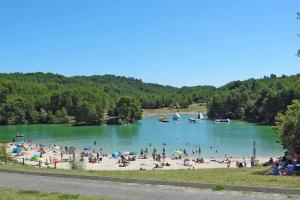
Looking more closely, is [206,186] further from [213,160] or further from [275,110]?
[275,110]

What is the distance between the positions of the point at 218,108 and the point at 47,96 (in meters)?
66.3

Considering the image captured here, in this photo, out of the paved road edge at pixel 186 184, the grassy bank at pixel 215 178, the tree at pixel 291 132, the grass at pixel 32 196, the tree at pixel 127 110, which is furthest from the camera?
the tree at pixel 127 110

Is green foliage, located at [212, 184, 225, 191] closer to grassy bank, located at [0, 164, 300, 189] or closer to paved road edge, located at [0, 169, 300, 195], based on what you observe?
paved road edge, located at [0, 169, 300, 195]

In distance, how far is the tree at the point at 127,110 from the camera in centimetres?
16109

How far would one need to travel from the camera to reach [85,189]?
16328 millimetres

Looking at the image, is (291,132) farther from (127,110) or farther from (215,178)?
(127,110)

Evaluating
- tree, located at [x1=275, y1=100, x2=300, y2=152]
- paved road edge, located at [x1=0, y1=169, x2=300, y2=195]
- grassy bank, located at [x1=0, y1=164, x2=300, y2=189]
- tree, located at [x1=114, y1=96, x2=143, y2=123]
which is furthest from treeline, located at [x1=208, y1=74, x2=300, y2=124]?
paved road edge, located at [x1=0, y1=169, x2=300, y2=195]

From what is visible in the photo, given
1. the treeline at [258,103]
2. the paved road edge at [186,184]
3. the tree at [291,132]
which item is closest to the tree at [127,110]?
the treeline at [258,103]

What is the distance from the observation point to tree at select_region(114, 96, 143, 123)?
161087 mm

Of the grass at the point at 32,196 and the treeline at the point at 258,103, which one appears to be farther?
the treeline at the point at 258,103

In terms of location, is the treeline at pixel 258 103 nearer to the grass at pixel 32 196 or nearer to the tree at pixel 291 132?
the tree at pixel 291 132

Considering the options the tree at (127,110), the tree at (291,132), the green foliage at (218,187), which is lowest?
the green foliage at (218,187)

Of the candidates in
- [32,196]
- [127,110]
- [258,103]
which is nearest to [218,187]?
[32,196]

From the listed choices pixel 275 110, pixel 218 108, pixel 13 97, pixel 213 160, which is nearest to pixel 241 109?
pixel 218 108
